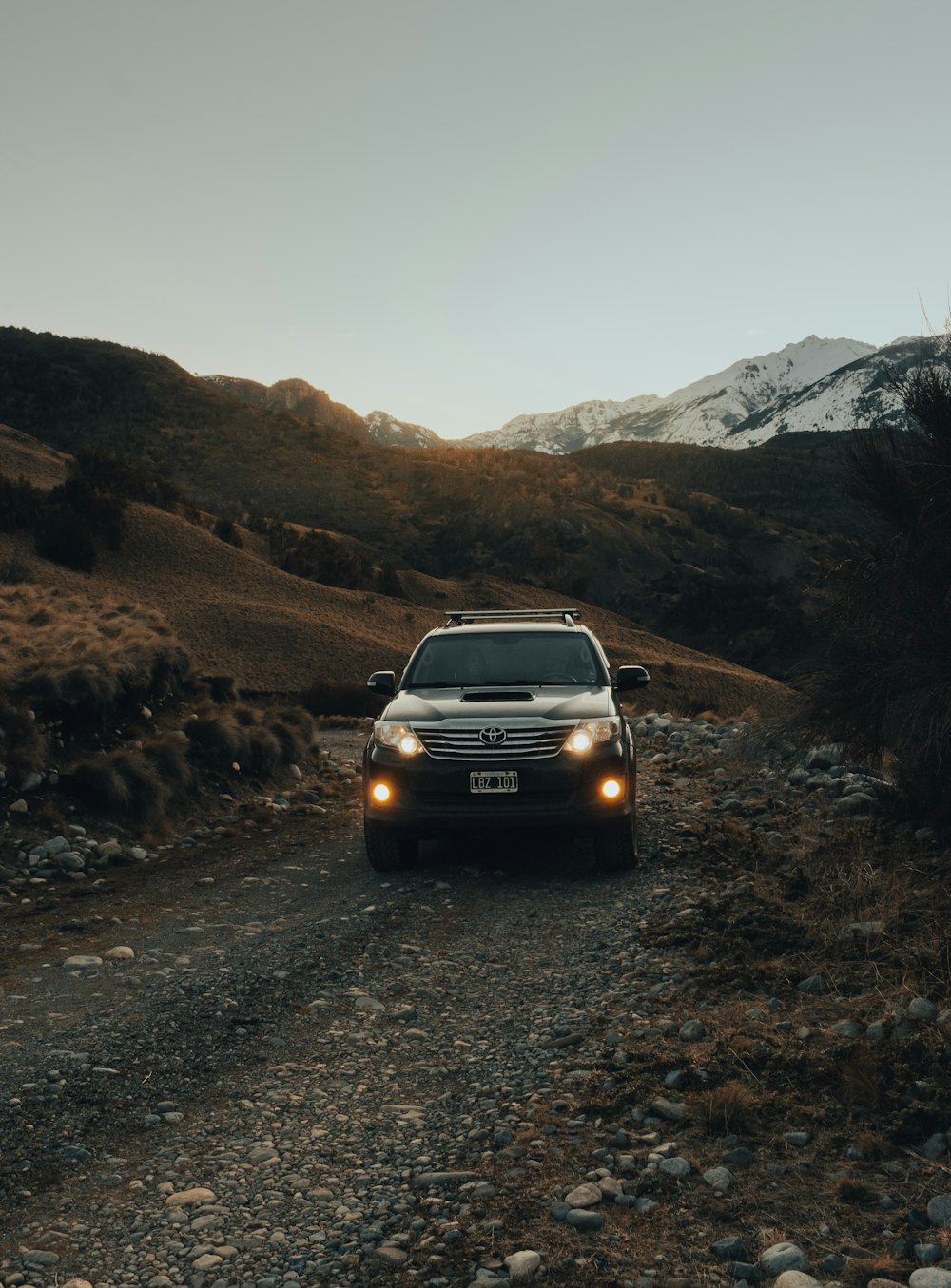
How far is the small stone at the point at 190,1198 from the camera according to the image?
11.6 ft

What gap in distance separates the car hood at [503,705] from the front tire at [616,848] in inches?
36.1

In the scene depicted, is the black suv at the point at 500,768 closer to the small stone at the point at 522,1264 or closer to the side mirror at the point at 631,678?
the side mirror at the point at 631,678

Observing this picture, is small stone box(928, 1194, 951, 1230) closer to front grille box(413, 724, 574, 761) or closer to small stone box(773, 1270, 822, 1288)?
small stone box(773, 1270, 822, 1288)

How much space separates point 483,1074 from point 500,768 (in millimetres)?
3309

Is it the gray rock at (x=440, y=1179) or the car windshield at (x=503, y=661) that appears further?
the car windshield at (x=503, y=661)

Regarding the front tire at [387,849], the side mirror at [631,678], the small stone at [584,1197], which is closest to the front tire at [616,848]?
the side mirror at [631,678]

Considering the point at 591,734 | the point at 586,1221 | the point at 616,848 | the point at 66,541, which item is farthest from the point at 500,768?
the point at 66,541

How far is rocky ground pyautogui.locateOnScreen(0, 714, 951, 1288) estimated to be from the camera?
3234 millimetres

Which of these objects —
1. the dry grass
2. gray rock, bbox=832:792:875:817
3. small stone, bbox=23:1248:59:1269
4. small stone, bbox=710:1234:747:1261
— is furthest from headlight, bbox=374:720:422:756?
small stone, bbox=710:1234:747:1261

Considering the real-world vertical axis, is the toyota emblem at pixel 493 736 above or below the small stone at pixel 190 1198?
above

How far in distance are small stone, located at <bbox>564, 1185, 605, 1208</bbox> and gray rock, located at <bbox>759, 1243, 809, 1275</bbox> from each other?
604 mm

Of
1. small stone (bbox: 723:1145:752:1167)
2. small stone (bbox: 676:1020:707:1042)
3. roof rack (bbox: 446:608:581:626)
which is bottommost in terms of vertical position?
small stone (bbox: 676:1020:707:1042)

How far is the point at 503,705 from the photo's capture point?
8305mm

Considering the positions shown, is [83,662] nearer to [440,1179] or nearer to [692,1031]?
[692,1031]
